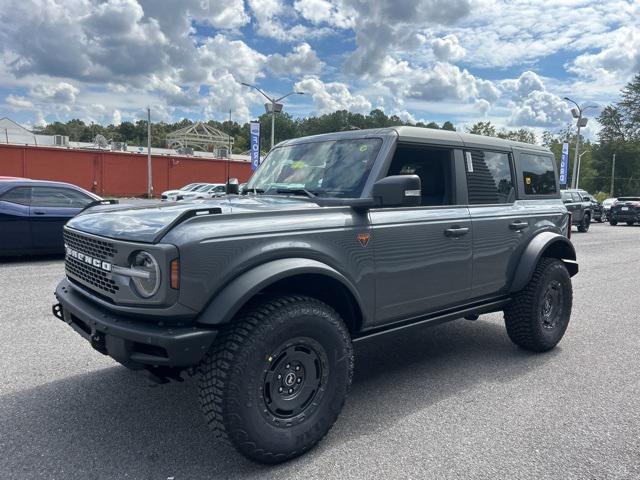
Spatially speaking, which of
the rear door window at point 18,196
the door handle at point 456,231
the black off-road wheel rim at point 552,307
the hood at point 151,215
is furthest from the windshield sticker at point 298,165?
the rear door window at point 18,196

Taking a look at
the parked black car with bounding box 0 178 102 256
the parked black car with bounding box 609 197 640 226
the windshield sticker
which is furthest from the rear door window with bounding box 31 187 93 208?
the parked black car with bounding box 609 197 640 226

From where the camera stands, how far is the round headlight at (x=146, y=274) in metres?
2.47

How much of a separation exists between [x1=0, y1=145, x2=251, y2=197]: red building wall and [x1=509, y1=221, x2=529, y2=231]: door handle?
3498 centimetres

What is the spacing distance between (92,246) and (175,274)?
81cm

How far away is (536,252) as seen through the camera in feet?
14.6

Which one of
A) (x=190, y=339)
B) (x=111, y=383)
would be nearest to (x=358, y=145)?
(x=190, y=339)

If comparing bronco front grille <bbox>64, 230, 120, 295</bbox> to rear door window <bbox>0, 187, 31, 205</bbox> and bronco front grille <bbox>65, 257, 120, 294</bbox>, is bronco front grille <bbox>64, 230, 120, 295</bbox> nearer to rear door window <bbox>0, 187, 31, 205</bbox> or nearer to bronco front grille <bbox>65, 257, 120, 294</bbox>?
bronco front grille <bbox>65, 257, 120, 294</bbox>

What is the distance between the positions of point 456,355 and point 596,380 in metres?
1.16

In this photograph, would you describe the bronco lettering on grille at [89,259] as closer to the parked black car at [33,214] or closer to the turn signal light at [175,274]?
the turn signal light at [175,274]

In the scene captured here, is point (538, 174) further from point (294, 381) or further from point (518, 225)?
point (294, 381)

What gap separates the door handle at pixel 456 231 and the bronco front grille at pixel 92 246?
233 centimetres

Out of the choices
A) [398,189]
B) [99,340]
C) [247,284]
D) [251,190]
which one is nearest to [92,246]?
[99,340]

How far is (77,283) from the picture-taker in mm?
3242

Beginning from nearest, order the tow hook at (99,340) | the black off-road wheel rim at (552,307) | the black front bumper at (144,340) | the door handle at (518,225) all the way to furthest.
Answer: the black front bumper at (144,340), the tow hook at (99,340), the door handle at (518,225), the black off-road wheel rim at (552,307)
